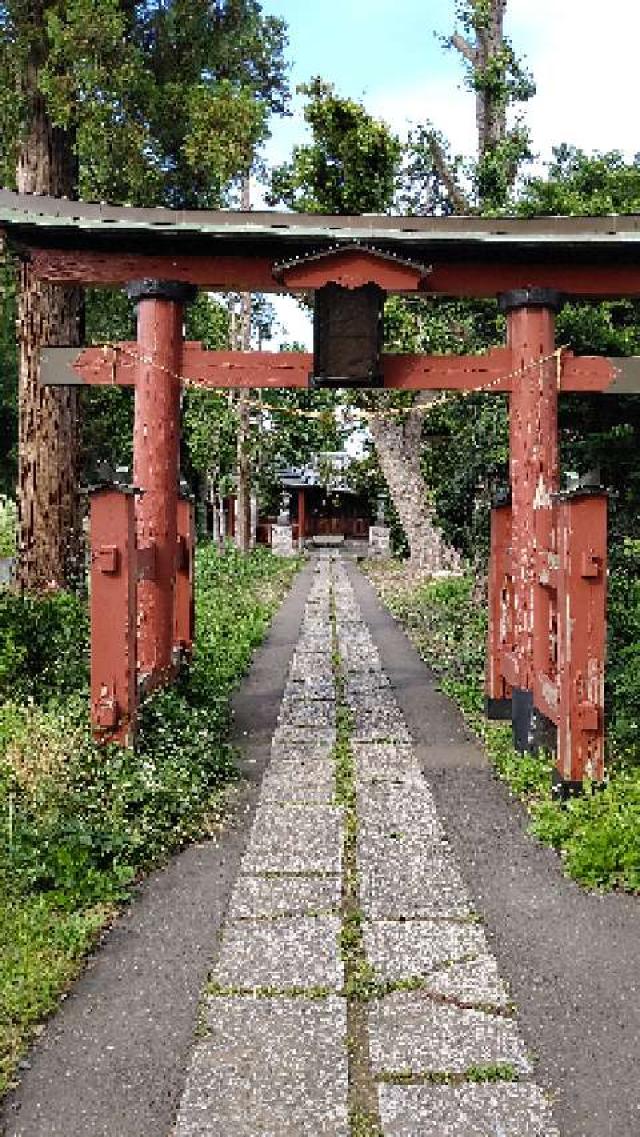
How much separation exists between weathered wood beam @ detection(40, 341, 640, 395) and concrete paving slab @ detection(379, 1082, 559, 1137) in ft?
18.0

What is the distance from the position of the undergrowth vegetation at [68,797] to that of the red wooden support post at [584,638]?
2179 millimetres

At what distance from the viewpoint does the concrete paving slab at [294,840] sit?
198 inches

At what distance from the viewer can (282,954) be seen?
3996mm

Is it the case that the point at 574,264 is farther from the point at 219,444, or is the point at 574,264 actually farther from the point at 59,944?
the point at 219,444

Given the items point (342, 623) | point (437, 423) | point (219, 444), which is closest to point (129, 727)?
point (342, 623)

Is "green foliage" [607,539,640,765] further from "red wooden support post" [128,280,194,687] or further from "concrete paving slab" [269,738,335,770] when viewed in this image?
"red wooden support post" [128,280,194,687]

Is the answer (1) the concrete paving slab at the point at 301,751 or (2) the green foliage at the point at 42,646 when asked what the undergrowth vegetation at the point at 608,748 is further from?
(2) the green foliage at the point at 42,646

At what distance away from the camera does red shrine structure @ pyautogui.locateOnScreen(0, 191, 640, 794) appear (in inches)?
286

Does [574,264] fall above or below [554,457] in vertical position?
above

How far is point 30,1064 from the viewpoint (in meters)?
3.23

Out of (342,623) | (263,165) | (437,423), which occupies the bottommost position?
(342,623)

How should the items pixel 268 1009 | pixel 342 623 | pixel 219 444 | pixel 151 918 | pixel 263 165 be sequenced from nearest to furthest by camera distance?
pixel 268 1009 < pixel 151 918 < pixel 342 623 < pixel 263 165 < pixel 219 444

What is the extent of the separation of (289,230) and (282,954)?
513cm

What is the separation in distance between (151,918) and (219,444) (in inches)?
973
